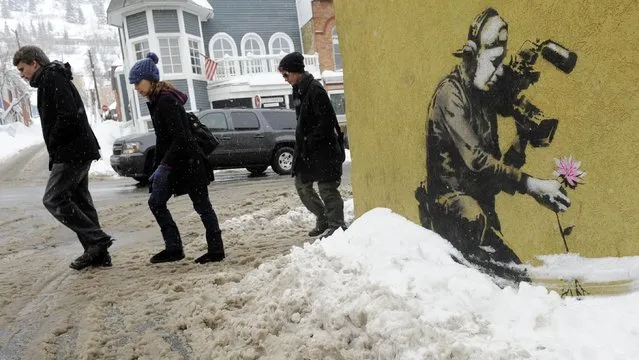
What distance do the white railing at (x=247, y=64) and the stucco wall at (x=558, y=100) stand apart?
2029 centimetres

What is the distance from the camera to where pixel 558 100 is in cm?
245

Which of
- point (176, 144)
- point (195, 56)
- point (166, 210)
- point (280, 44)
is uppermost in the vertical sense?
point (280, 44)

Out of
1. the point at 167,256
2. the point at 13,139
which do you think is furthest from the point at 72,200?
the point at 13,139

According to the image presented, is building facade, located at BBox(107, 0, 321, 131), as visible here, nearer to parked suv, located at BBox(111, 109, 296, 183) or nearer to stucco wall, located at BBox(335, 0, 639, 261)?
parked suv, located at BBox(111, 109, 296, 183)

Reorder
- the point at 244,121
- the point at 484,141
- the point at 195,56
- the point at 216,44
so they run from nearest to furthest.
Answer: the point at 484,141
the point at 244,121
the point at 195,56
the point at 216,44

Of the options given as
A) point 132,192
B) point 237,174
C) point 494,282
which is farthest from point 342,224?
point 237,174

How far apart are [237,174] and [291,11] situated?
14271 millimetres

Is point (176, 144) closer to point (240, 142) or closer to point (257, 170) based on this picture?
point (240, 142)

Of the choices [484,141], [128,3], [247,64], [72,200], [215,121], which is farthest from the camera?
[247,64]

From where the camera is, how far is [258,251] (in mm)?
4777

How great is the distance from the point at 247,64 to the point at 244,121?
Answer: 1218 cm

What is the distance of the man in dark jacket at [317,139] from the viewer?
15.6ft

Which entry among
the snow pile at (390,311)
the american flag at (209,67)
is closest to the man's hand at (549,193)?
the snow pile at (390,311)

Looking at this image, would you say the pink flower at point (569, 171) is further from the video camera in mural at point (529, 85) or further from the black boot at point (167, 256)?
the black boot at point (167, 256)
